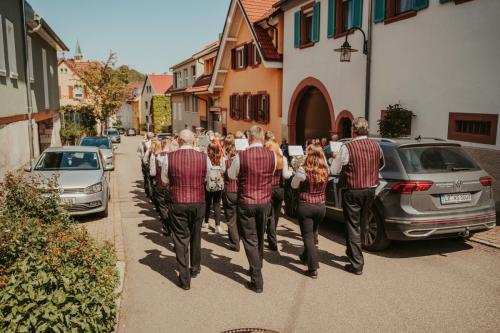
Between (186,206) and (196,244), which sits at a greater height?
(186,206)

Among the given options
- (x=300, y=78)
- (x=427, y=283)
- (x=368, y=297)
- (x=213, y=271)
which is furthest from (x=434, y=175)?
(x=300, y=78)

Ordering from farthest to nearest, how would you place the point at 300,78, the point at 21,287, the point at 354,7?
the point at 300,78
the point at 354,7
the point at 21,287

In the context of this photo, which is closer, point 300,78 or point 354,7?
point 354,7

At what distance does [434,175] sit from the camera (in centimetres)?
629

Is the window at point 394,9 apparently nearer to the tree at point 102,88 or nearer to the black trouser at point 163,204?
the black trouser at point 163,204

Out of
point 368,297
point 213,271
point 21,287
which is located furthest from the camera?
point 213,271

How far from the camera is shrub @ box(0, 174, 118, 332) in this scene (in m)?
3.60

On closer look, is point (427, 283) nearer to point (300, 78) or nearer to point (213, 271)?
point (213, 271)

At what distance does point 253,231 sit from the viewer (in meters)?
5.53

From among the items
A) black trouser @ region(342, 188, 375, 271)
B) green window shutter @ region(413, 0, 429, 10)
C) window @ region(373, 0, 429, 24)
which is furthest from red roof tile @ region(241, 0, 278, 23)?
black trouser @ region(342, 188, 375, 271)

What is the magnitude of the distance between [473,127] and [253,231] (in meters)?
6.45

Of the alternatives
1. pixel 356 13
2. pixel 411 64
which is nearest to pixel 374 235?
pixel 411 64

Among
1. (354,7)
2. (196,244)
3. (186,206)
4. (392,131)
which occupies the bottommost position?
(196,244)

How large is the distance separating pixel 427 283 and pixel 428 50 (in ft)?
22.6
